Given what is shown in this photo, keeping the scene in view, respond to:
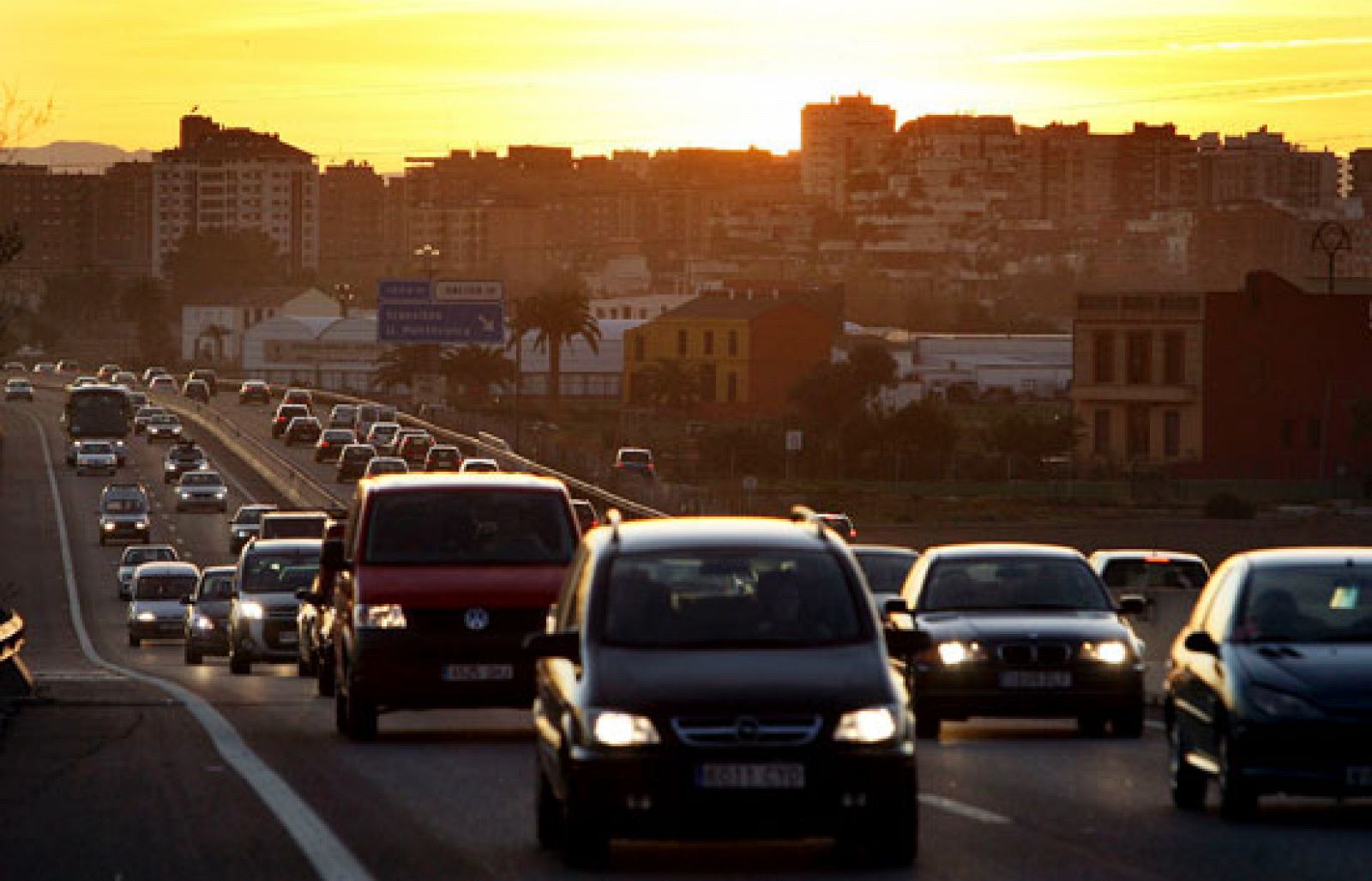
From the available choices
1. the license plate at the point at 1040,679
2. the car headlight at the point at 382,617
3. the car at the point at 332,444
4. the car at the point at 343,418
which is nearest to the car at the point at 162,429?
the car at the point at 343,418

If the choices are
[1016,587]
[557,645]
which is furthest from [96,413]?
[557,645]

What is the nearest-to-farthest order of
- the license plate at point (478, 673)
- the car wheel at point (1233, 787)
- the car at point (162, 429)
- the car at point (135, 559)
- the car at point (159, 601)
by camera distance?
the car wheel at point (1233, 787) → the license plate at point (478, 673) → the car at point (159, 601) → the car at point (135, 559) → the car at point (162, 429)

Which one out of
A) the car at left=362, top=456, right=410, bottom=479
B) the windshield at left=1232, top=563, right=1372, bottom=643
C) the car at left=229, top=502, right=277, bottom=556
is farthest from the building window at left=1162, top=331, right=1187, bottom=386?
the windshield at left=1232, top=563, right=1372, bottom=643

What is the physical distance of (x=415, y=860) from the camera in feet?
43.2

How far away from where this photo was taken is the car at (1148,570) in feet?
107

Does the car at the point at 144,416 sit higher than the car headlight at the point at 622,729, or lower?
lower

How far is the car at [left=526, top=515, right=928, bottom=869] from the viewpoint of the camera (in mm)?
12086

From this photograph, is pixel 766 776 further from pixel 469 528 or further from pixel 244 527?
pixel 244 527

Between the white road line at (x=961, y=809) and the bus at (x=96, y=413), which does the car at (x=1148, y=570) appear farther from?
the bus at (x=96, y=413)

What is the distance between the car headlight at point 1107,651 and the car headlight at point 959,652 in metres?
0.74

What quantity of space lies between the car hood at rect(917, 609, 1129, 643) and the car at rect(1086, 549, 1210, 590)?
34.2 feet

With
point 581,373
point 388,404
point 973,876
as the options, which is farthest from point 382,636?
point 581,373

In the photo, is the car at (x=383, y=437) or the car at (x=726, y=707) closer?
the car at (x=726, y=707)

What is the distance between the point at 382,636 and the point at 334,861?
296 inches
